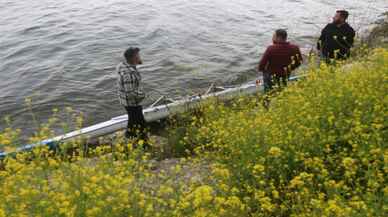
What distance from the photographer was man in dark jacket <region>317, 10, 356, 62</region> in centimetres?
876

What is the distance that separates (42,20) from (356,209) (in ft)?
51.5

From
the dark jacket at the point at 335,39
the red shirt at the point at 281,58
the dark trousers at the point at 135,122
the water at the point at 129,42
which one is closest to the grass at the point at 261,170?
the dark trousers at the point at 135,122

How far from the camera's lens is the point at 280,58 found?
8.09 m

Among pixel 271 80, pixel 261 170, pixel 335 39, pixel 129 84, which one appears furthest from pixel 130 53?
pixel 335 39

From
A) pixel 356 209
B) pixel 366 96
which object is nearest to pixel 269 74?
pixel 366 96

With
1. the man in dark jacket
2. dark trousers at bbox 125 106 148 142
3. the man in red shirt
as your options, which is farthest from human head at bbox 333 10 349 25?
dark trousers at bbox 125 106 148 142

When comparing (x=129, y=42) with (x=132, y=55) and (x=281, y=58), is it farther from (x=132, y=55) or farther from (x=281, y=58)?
(x=132, y=55)

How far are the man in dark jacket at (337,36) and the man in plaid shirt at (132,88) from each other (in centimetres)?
350

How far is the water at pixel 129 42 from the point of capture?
1154 cm

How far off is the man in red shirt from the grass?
1412mm

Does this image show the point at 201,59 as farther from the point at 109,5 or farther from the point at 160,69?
the point at 109,5

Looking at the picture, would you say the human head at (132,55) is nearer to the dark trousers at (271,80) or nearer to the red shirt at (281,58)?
the red shirt at (281,58)

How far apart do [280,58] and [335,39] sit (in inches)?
48.6

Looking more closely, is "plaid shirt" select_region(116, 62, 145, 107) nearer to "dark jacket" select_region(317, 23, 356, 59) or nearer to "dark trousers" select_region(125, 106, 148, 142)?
"dark trousers" select_region(125, 106, 148, 142)
